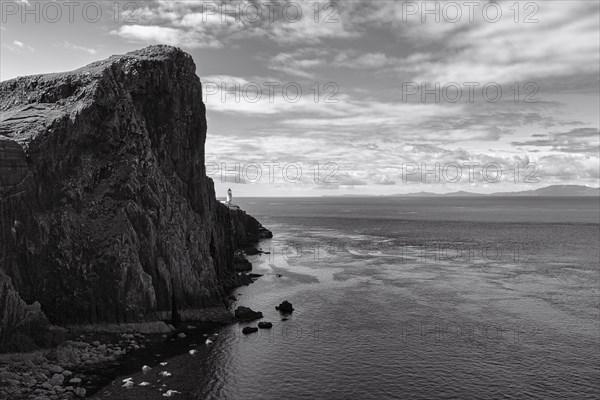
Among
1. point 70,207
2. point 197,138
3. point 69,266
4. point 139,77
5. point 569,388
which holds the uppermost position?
point 139,77

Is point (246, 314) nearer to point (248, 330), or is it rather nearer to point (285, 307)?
point (248, 330)

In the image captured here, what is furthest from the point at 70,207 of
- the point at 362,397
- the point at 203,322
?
the point at 362,397

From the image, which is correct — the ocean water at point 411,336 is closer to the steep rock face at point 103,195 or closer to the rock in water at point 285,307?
the rock in water at point 285,307

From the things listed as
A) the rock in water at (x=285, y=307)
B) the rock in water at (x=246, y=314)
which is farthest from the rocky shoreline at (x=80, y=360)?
the rock in water at (x=285, y=307)

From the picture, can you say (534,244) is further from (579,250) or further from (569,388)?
(569,388)

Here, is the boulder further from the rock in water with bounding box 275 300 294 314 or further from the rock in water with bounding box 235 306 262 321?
the rock in water with bounding box 275 300 294 314

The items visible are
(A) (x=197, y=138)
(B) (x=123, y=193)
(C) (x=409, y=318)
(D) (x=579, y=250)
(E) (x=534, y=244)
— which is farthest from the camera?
(E) (x=534, y=244)
